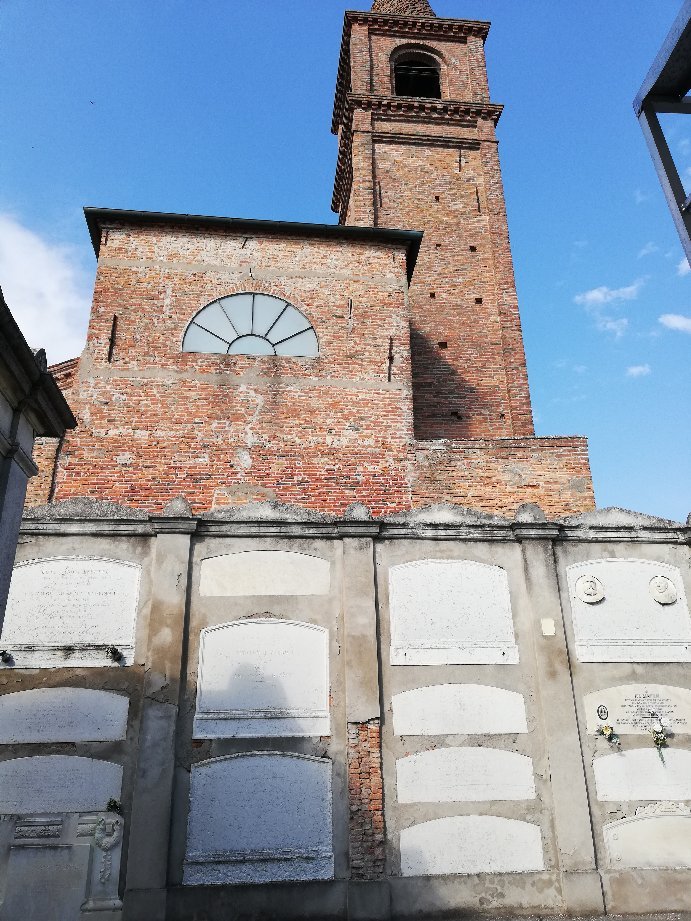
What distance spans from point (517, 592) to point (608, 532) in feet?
4.56

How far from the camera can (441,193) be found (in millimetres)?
17516

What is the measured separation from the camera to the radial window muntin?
12.5m

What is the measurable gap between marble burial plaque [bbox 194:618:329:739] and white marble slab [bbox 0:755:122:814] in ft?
Result: 3.25

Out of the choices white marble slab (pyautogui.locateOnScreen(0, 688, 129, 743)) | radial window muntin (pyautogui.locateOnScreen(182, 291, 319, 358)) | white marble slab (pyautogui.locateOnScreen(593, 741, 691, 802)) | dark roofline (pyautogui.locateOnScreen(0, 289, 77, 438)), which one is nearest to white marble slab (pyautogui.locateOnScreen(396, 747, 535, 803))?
white marble slab (pyautogui.locateOnScreen(593, 741, 691, 802))

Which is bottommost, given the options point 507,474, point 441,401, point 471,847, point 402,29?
point 471,847

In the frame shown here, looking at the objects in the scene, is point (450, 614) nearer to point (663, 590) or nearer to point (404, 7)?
point (663, 590)

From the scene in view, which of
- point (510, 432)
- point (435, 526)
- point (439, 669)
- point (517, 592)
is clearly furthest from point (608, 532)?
point (510, 432)

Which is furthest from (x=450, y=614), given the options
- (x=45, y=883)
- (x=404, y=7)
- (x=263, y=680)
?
(x=404, y=7)

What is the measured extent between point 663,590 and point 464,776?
3.31 m

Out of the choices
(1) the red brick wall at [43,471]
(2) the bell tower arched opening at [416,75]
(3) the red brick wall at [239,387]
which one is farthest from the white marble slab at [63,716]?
(2) the bell tower arched opening at [416,75]

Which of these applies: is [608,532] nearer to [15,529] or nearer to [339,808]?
[339,808]

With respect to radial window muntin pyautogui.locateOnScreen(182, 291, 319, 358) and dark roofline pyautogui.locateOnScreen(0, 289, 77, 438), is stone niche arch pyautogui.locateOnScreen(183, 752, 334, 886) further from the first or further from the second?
radial window muntin pyautogui.locateOnScreen(182, 291, 319, 358)

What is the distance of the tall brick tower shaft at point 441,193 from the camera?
597 inches

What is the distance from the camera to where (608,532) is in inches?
353
